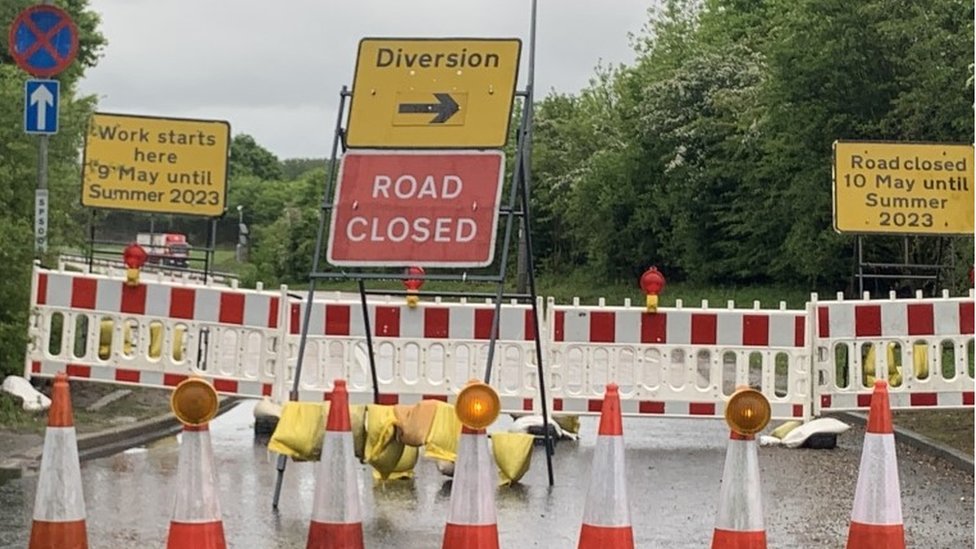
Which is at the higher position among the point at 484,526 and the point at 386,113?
the point at 386,113

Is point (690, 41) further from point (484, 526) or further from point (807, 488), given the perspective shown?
point (484, 526)

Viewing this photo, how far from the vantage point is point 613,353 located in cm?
1416

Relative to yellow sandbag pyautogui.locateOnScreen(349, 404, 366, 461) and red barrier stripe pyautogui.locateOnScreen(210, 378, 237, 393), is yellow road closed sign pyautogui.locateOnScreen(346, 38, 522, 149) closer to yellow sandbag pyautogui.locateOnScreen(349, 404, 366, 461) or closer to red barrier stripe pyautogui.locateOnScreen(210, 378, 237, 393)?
yellow sandbag pyautogui.locateOnScreen(349, 404, 366, 461)

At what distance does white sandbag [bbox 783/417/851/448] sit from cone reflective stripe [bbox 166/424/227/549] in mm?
8442

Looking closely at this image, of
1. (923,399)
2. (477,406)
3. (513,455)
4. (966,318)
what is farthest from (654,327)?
(477,406)

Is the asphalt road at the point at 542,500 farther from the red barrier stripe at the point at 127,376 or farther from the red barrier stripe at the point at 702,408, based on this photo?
the red barrier stripe at the point at 127,376

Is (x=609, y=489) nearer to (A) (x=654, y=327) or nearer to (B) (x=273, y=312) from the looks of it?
(A) (x=654, y=327)

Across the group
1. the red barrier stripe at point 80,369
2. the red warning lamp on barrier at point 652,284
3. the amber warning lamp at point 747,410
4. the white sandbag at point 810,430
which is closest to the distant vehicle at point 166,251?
the red barrier stripe at point 80,369

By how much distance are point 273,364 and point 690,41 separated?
50127 mm

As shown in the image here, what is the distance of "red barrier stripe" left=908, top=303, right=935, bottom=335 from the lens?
46.8 ft

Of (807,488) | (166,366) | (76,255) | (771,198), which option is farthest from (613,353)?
(771,198)

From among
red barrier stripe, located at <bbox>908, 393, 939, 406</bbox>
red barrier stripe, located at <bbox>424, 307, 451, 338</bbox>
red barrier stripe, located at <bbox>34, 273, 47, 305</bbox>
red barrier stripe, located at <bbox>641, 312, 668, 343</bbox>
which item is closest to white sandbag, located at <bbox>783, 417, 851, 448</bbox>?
red barrier stripe, located at <bbox>908, 393, 939, 406</bbox>

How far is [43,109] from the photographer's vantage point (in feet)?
46.0

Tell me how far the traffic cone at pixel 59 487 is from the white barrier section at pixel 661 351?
7.31 metres
